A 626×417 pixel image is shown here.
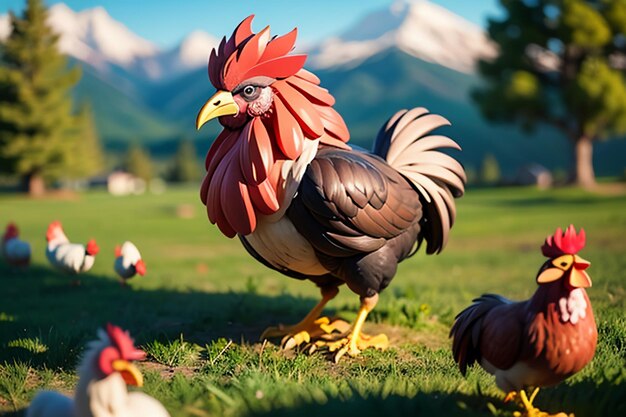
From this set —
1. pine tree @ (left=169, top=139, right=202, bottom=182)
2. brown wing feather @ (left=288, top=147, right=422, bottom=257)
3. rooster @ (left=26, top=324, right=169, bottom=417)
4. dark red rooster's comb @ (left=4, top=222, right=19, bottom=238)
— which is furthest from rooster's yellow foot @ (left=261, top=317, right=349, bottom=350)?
pine tree @ (left=169, top=139, right=202, bottom=182)

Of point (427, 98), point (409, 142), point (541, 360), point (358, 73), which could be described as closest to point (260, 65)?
point (409, 142)

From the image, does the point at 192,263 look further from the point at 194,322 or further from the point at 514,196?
the point at 514,196

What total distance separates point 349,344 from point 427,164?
1291 mm

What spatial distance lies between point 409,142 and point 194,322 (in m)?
2.09

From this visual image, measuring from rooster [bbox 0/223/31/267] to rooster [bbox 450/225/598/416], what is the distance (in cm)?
604

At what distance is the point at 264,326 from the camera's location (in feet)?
14.6

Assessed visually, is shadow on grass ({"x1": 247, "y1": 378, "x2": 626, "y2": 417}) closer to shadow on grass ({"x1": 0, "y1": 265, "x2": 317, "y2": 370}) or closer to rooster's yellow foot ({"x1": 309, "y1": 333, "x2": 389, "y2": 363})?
rooster's yellow foot ({"x1": 309, "y1": 333, "x2": 389, "y2": 363})

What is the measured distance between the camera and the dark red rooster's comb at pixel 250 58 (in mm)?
3387

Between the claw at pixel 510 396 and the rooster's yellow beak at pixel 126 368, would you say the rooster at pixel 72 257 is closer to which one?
the rooster's yellow beak at pixel 126 368

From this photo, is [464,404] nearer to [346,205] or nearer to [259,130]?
[346,205]

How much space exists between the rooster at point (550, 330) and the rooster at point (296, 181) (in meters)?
1.12

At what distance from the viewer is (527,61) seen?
2242cm

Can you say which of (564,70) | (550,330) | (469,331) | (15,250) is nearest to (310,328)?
(469,331)

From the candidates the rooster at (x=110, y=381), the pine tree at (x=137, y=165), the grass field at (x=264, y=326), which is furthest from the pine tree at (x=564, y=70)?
the pine tree at (x=137, y=165)
